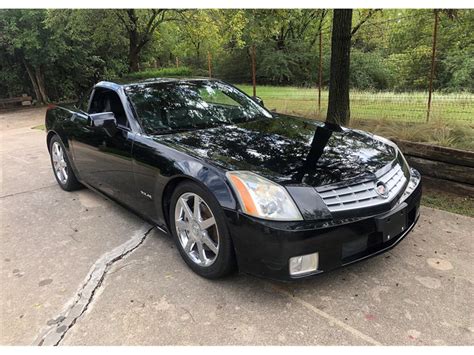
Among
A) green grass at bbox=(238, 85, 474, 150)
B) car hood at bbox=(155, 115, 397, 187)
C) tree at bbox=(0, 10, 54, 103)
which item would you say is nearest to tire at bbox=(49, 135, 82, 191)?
car hood at bbox=(155, 115, 397, 187)

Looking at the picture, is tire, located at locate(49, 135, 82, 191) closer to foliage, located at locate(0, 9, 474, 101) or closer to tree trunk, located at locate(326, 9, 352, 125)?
tree trunk, located at locate(326, 9, 352, 125)

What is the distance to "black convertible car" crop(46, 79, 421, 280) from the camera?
2557 millimetres

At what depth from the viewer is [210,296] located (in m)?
2.84

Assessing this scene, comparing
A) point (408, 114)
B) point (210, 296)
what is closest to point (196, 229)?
point (210, 296)

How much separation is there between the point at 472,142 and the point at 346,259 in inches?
136

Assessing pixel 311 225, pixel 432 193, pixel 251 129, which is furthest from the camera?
pixel 432 193

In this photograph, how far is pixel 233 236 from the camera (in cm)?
265

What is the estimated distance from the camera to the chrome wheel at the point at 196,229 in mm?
2928

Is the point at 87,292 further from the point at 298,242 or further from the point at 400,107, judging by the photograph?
the point at 400,107

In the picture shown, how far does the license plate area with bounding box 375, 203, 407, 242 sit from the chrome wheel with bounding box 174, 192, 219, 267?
1.06 meters

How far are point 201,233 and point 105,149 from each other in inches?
59.8

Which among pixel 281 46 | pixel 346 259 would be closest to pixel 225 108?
pixel 346 259

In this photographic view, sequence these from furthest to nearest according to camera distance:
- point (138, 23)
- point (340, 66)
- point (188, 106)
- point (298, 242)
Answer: point (138, 23), point (340, 66), point (188, 106), point (298, 242)

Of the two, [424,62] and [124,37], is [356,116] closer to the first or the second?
[424,62]
